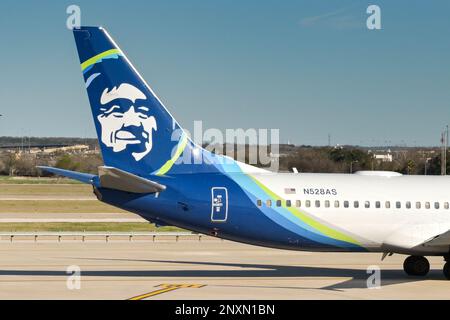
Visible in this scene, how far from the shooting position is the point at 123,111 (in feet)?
98.9

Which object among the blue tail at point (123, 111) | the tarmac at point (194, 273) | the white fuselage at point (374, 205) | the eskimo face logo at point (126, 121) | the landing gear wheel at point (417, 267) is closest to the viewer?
the tarmac at point (194, 273)

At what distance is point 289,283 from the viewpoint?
1224 inches

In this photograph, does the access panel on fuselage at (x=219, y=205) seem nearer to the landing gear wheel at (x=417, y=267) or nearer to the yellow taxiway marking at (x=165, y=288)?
the yellow taxiway marking at (x=165, y=288)

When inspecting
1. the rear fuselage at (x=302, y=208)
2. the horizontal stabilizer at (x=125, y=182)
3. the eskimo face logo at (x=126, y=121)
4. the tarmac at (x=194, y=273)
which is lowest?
the tarmac at (x=194, y=273)

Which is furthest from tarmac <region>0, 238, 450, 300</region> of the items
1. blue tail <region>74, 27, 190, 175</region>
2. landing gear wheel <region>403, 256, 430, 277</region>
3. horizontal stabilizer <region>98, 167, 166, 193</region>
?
blue tail <region>74, 27, 190, 175</region>

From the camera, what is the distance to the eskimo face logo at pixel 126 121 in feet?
98.5

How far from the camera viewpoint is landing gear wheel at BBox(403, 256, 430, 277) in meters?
34.3

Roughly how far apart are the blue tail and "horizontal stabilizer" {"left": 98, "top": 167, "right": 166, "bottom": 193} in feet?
3.45

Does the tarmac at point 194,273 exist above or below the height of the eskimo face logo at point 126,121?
below

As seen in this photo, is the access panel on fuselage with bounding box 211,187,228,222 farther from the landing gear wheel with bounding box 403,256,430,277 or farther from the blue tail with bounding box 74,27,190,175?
the landing gear wheel with bounding box 403,256,430,277

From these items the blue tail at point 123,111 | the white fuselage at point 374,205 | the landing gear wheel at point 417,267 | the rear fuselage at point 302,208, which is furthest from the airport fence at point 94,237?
the blue tail at point 123,111

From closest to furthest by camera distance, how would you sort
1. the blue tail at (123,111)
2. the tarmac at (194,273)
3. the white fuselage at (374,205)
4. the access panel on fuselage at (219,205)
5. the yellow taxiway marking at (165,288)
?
the yellow taxiway marking at (165,288) < the tarmac at (194,273) < the blue tail at (123,111) < the access panel on fuselage at (219,205) < the white fuselage at (374,205)

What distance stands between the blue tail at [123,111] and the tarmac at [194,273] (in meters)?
4.57
